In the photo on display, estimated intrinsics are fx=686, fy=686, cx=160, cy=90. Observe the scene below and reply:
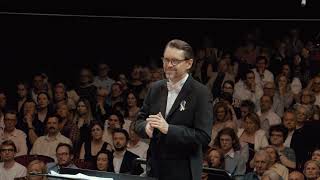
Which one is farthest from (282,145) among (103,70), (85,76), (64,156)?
(85,76)

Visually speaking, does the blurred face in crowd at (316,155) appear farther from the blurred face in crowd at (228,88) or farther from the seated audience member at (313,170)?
the blurred face in crowd at (228,88)

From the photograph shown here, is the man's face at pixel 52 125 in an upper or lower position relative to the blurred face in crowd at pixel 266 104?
lower

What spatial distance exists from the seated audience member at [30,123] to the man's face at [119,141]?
2.67 ft

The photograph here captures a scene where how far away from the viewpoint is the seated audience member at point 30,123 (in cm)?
642

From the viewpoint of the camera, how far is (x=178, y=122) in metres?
2.80

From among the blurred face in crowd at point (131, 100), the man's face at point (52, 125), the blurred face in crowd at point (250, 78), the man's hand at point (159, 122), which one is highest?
the blurred face in crowd at point (250, 78)

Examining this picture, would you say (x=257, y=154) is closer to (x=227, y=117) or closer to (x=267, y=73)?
(x=227, y=117)

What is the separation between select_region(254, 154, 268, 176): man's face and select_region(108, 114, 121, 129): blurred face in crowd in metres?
1.44

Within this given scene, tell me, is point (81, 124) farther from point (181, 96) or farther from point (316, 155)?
point (181, 96)

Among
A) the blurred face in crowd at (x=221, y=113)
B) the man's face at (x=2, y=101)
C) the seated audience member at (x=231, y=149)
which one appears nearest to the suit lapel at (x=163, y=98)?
the seated audience member at (x=231, y=149)

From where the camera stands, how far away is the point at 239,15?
6.89 meters

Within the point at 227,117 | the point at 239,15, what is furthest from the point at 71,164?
the point at 239,15

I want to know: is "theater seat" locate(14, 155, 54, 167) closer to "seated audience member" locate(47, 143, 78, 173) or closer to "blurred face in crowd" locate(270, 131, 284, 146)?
"seated audience member" locate(47, 143, 78, 173)

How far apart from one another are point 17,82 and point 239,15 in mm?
2372
